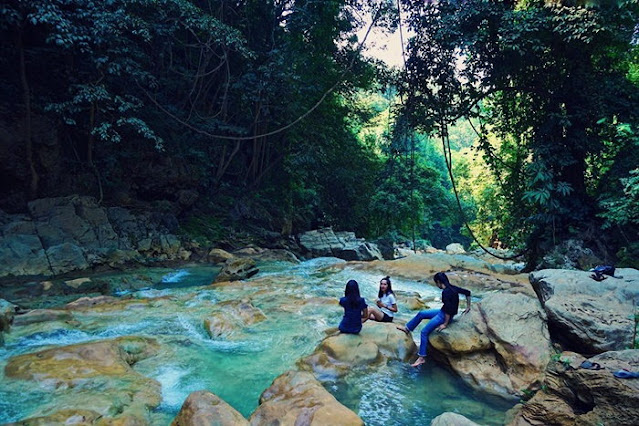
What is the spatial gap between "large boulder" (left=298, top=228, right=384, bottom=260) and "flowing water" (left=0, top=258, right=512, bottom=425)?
8.31 m

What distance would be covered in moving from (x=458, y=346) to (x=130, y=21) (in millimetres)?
9741

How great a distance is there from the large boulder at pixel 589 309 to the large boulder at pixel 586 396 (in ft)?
3.89

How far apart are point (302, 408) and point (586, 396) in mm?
2204

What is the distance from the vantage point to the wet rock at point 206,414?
2867 millimetres

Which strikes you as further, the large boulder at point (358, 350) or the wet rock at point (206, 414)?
the large boulder at point (358, 350)

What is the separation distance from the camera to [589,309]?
15.0 ft

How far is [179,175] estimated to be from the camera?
13.9 meters

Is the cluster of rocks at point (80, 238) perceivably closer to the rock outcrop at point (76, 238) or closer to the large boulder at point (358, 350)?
the rock outcrop at point (76, 238)

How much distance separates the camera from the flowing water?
362 cm

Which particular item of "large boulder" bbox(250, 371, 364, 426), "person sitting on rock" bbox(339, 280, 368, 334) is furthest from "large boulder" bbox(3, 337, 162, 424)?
"person sitting on rock" bbox(339, 280, 368, 334)

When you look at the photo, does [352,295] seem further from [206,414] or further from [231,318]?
[206,414]

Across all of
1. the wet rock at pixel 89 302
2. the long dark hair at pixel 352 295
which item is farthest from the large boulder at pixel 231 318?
the wet rock at pixel 89 302

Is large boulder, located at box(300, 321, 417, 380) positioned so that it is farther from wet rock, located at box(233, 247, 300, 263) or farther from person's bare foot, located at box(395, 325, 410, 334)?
wet rock, located at box(233, 247, 300, 263)

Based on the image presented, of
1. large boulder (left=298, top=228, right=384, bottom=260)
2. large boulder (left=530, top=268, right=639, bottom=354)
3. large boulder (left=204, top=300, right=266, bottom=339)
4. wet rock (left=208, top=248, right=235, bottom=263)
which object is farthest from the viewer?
large boulder (left=298, top=228, right=384, bottom=260)
